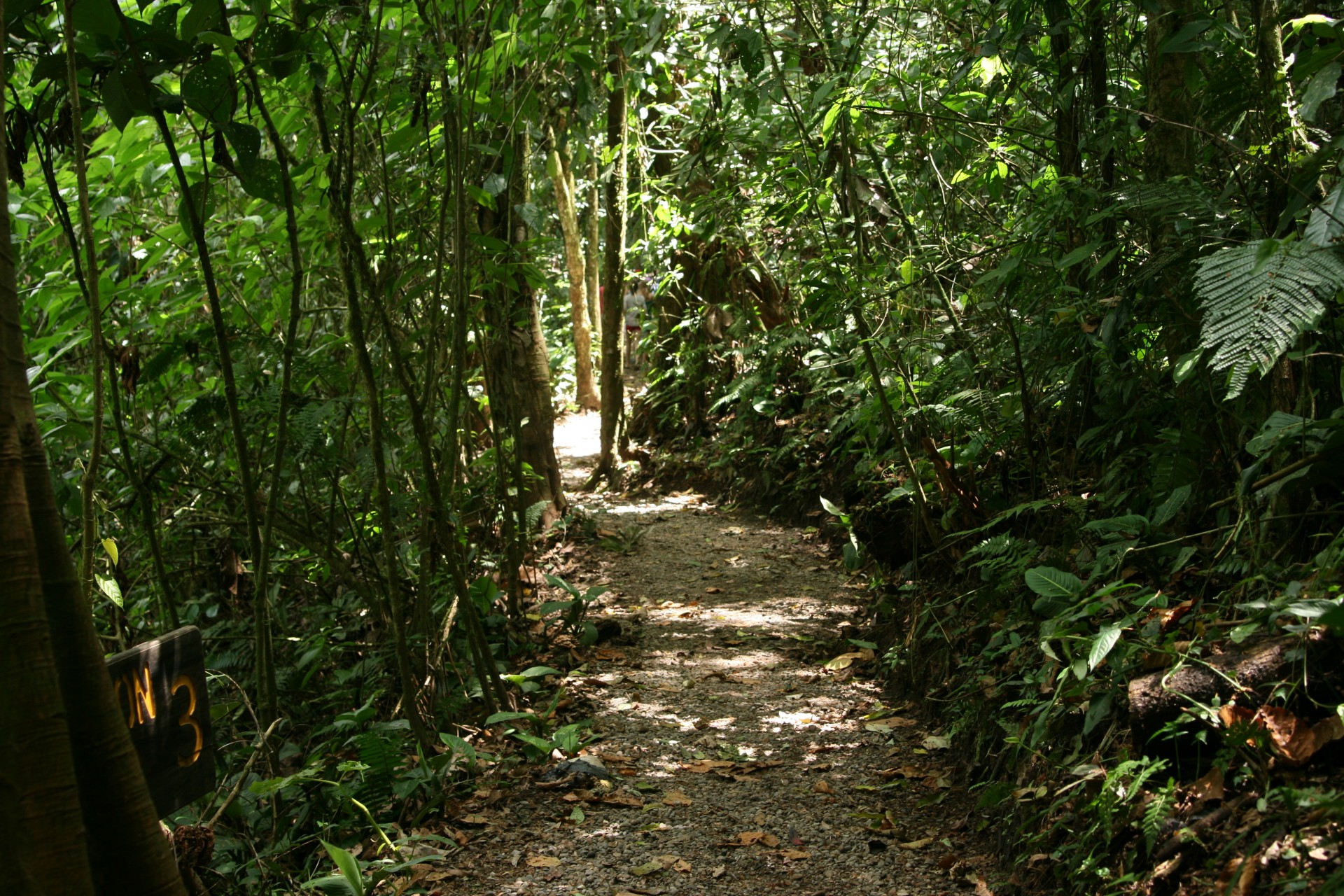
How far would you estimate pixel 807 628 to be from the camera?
5180 millimetres

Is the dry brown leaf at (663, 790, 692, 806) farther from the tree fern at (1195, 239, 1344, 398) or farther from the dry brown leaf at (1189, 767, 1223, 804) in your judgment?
the tree fern at (1195, 239, 1344, 398)

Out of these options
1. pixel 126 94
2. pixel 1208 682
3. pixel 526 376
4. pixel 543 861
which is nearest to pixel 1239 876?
pixel 1208 682

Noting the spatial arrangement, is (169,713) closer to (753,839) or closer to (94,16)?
(94,16)

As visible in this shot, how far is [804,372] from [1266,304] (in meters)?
4.29

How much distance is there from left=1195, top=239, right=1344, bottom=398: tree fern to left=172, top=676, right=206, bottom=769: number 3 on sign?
86.6 inches

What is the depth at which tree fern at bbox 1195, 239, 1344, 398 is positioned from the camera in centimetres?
199

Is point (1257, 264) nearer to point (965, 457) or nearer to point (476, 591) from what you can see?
point (965, 457)

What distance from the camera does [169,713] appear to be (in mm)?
1889

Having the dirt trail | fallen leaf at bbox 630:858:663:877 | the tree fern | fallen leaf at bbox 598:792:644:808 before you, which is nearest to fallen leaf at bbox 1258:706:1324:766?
the tree fern

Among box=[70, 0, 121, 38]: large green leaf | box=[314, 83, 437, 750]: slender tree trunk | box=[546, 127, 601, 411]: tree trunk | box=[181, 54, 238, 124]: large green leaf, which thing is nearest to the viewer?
box=[70, 0, 121, 38]: large green leaf

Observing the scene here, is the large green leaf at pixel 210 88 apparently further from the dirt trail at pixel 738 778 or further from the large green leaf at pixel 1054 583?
the large green leaf at pixel 1054 583

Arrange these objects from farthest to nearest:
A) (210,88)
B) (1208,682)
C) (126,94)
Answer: (210,88) < (126,94) < (1208,682)

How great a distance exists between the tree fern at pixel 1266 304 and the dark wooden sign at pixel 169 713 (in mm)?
2195

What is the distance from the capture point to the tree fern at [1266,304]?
1.99 m
